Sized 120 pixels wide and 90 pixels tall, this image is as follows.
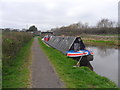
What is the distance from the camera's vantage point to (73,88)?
15.9 ft

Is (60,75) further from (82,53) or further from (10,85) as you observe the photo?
(82,53)

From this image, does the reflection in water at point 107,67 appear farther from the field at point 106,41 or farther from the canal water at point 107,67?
the field at point 106,41

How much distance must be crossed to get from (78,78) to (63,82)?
898mm

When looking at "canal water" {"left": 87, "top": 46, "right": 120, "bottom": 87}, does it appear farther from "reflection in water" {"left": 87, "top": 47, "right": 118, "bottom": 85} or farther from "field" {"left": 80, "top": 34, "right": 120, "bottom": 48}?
"field" {"left": 80, "top": 34, "right": 120, "bottom": 48}

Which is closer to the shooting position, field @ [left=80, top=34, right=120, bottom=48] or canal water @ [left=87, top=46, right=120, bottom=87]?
canal water @ [left=87, top=46, right=120, bottom=87]

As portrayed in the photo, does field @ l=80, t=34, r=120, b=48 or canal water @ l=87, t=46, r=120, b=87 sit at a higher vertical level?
field @ l=80, t=34, r=120, b=48

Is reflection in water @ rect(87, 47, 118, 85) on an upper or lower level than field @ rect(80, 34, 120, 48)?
lower

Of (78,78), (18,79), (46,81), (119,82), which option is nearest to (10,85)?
(18,79)

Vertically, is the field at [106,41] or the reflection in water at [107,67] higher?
the field at [106,41]

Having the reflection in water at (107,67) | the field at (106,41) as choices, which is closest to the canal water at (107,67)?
the reflection in water at (107,67)

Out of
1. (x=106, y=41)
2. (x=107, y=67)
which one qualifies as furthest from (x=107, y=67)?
(x=106, y=41)

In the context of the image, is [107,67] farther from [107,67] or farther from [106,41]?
[106,41]

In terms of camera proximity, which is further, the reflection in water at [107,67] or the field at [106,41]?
the field at [106,41]

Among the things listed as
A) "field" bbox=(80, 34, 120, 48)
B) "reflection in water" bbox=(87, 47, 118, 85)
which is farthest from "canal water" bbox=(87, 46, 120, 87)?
"field" bbox=(80, 34, 120, 48)
